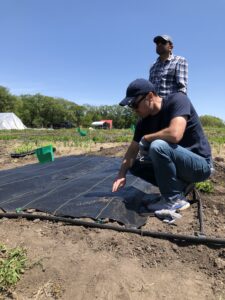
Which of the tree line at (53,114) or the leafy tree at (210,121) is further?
the tree line at (53,114)

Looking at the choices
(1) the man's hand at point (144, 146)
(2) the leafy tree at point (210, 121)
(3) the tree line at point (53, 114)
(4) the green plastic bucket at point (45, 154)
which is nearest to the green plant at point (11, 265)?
(1) the man's hand at point (144, 146)

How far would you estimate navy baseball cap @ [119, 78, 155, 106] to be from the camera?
2477 millimetres

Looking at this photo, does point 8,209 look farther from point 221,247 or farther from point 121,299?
point 221,247

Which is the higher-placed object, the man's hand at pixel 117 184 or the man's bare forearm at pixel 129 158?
the man's bare forearm at pixel 129 158

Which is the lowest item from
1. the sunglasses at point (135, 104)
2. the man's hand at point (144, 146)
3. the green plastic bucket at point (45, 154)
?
the green plastic bucket at point (45, 154)

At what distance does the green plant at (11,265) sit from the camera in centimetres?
188

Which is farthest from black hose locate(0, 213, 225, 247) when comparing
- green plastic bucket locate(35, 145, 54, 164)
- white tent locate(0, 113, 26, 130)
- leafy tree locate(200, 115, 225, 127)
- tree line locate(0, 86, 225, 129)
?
leafy tree locate(200, 115, 225, 127)

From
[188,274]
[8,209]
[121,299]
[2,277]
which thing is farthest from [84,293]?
[8,209]

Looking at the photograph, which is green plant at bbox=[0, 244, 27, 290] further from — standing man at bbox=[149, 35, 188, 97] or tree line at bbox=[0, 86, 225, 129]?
tree line at bbox=[0, 86, 225, 129]

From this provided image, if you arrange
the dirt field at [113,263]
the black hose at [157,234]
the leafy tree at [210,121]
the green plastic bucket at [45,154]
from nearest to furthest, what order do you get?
the dirt field at [113,263] → the black hose at [157,234] → the green plastic bucket at [45,154] → the leafy tree at [210,121]

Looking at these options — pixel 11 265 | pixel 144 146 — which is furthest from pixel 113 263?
pixel 144 146

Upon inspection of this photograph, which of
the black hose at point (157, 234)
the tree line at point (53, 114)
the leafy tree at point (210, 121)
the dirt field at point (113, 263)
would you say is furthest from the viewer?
the tree line at point (53, 114)

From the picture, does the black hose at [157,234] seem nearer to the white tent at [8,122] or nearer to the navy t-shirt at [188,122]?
the navy t-shirt at [188,122]

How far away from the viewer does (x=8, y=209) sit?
2.86m
